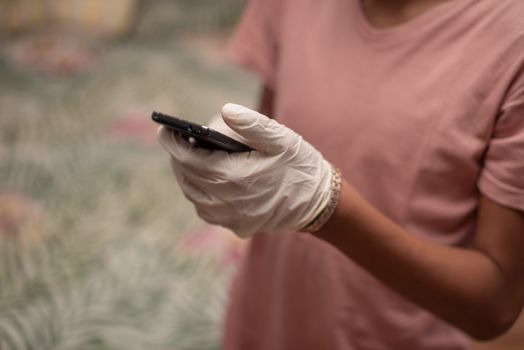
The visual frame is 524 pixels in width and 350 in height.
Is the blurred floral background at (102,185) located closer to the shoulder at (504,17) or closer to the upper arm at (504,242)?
the upper arm at (504,242)

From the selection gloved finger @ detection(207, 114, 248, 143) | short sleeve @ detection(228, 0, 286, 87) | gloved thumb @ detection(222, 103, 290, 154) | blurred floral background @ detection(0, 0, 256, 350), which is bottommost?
blurred floral background @ detection(0, 0, 256, 350)

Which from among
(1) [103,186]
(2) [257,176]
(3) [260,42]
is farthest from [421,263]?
(1) [103,186]

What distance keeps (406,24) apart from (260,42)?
9.8 inches

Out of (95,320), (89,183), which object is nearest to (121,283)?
(95,320)

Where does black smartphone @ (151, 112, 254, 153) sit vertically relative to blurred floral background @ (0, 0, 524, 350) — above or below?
above

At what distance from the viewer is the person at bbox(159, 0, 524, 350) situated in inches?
19.7

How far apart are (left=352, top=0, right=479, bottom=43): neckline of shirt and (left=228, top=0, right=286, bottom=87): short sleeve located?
0.52 feet

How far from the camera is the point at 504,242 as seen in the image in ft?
1.71

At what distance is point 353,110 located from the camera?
59 cm

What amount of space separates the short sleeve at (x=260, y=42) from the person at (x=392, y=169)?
0.06 m

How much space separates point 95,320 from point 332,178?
0.69 meters

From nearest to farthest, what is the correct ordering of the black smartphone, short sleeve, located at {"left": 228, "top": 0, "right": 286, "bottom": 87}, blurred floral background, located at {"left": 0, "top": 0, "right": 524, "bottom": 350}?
the black smartphone, short sleeve, located at {"left": 228, "top": 0, "right": 286, "bottom": 87}, blurred floral background, located at {"left": 0, "top": 0, "right": 524, "bottom": 350}

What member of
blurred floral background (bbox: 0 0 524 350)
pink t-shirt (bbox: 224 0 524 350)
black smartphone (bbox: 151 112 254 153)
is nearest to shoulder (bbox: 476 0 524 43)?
pink t-shirt (bbox: 224 0 524 350)

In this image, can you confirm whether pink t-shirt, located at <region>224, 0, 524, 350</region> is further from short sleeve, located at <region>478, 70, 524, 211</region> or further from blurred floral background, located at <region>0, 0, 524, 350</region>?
blurred floral background, located at <region>0, 0, 524, 350</region>
